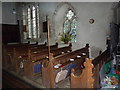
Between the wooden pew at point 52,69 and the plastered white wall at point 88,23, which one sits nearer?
the wooden pew at point 52,69

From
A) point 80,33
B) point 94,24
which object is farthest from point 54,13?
point 94,24

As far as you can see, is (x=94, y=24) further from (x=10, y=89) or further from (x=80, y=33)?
(x=10, y=89)

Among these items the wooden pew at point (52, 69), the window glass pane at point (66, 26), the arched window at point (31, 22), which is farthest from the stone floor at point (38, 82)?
the arched window at point (31, 22)

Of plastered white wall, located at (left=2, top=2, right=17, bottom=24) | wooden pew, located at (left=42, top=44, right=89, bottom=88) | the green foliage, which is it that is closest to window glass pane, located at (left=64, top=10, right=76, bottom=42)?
the green foliage

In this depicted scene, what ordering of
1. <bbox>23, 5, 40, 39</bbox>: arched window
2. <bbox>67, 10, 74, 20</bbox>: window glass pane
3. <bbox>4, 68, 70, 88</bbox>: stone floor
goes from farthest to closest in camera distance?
<bbox>23, 5, 40, 39</bbox>: arched window, <bbox>67, 10, 74, 20</bbox>: window glass pane, <bbox>4, 68, 70, 88</bbox>: stone floor

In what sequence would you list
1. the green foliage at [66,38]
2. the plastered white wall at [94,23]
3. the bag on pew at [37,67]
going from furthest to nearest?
the green foliage at [66,38]
the plastered white wall at [94,23]
the bag on pew at [37,67]

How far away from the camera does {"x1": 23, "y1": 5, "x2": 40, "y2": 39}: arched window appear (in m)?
7.25

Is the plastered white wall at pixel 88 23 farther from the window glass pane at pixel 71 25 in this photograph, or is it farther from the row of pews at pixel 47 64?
the row of pews at pixel 47 64

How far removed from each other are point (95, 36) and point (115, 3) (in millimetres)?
1536

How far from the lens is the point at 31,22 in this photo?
7512mm

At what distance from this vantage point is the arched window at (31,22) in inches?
285

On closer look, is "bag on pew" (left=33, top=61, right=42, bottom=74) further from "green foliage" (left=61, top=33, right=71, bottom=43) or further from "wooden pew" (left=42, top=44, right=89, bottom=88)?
"green foliage" (left=61, top=33, right=71, bottom=43)

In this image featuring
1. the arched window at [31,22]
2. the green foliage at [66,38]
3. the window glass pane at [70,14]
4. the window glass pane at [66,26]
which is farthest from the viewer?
the arched window at [31,22]

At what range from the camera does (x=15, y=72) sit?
384 cm
